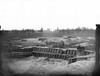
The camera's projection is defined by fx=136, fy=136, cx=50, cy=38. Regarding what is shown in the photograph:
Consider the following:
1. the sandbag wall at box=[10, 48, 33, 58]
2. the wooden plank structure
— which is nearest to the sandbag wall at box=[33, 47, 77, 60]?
the wooden plank structure

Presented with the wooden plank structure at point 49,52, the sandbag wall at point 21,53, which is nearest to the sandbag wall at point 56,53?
the wooden plank structure at point 49,52

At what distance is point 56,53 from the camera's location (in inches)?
583

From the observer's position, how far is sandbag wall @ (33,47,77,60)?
554 inches

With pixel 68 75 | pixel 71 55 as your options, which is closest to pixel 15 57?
pixel 71 55

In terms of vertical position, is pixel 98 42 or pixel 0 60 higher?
pixel 98 42

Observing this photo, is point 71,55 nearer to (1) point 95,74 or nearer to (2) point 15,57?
(2) point 15,57

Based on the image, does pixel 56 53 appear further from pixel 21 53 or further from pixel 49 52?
pixel 21 53

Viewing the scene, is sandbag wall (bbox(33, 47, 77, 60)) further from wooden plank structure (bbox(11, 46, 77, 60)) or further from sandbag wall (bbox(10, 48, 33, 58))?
sandbag wall (bbox(10, 48, 33, 58))

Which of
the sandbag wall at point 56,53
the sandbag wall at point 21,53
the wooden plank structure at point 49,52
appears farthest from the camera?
the sandbag wall at point 21,53

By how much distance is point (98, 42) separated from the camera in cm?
615

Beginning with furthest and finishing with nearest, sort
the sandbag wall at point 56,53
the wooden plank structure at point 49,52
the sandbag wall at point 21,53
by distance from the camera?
the sandbag wall at point 21,53 → the wooden plank structure at point 49,52 → the sandbag wall at point 56,53

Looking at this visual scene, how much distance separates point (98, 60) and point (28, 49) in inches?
476

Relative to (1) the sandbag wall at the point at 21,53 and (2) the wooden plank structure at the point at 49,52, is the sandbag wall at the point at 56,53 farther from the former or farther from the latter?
(1) the sandbag wall at the point at 21,53

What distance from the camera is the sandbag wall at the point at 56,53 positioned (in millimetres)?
14070
